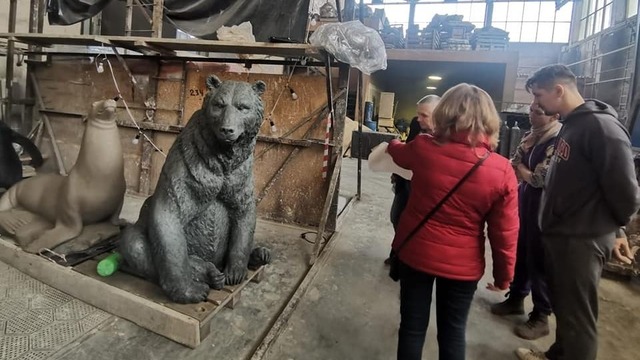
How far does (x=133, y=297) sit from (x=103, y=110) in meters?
1.35

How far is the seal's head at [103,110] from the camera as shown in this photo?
8.25ft

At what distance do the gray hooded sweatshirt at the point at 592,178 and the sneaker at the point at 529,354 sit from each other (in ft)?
2.50

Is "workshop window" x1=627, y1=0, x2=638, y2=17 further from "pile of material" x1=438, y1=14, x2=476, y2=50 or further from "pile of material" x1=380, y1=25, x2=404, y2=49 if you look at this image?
"pile of material" x1=380, y1=25, x2=404, y2=49

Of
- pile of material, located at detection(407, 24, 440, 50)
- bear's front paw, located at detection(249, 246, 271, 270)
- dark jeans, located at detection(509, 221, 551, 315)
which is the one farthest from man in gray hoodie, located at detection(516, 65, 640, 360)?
pile of material, located at detection(407, 24, 440, 50)

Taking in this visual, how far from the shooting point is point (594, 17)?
1235cm

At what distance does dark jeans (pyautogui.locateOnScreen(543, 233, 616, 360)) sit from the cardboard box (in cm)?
1325

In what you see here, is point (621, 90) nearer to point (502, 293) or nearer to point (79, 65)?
point (502, 293)

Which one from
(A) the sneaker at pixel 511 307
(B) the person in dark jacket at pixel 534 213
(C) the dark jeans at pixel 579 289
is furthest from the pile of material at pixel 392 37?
(C) the dark jeans at pixel 579 289

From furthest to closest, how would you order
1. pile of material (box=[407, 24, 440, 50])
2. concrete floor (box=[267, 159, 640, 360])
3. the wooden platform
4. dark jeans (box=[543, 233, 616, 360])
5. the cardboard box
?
1. the cardboard box
2. pile of material (box=[407, 24, 440, 50])
3. concrete floor (box=[267, 159, 640, 360])
4. the wooden platform
5. dark jeans (box=[543, 233, 616, 360])

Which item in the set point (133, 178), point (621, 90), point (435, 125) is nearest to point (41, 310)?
point (435, 125)

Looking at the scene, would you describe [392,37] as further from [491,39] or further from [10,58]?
[10,58]

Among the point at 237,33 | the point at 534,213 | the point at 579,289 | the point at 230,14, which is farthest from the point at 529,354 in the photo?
the point at 230,14

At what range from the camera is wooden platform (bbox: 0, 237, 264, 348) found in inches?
76.2

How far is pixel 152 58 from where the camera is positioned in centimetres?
434
